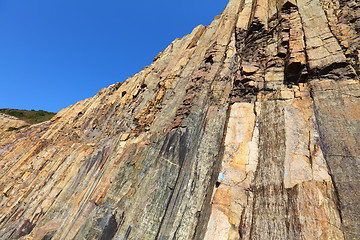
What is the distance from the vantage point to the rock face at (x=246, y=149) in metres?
4.69

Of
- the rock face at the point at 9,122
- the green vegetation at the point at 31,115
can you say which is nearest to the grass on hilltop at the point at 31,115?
the green vegetation at the point at 31,115

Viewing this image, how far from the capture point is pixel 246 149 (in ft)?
20.6

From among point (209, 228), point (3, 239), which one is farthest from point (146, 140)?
point (3, 239)

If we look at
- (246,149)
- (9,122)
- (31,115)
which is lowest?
(246,149)

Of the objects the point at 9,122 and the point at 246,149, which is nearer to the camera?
the point at 246,149

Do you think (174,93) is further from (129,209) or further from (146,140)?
(129,209)

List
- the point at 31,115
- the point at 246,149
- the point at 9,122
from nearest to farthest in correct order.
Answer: the point at 246,149 → the point at 9,122 → the point at 31,115

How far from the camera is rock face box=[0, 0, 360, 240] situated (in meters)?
4.69

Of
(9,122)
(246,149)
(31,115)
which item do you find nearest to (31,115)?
(31,115)

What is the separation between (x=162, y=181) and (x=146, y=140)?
8.40ft

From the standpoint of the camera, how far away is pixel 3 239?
476 inches

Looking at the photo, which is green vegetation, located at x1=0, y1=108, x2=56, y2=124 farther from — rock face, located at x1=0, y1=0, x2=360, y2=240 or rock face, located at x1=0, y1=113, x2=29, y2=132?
rock face, located at x1=0, y1=0, x2=360, y2=240

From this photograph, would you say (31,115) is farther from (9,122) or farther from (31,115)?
(9,122)

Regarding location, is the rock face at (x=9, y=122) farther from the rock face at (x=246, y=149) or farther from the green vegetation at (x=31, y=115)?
the rock face at (x=246, y=149)
